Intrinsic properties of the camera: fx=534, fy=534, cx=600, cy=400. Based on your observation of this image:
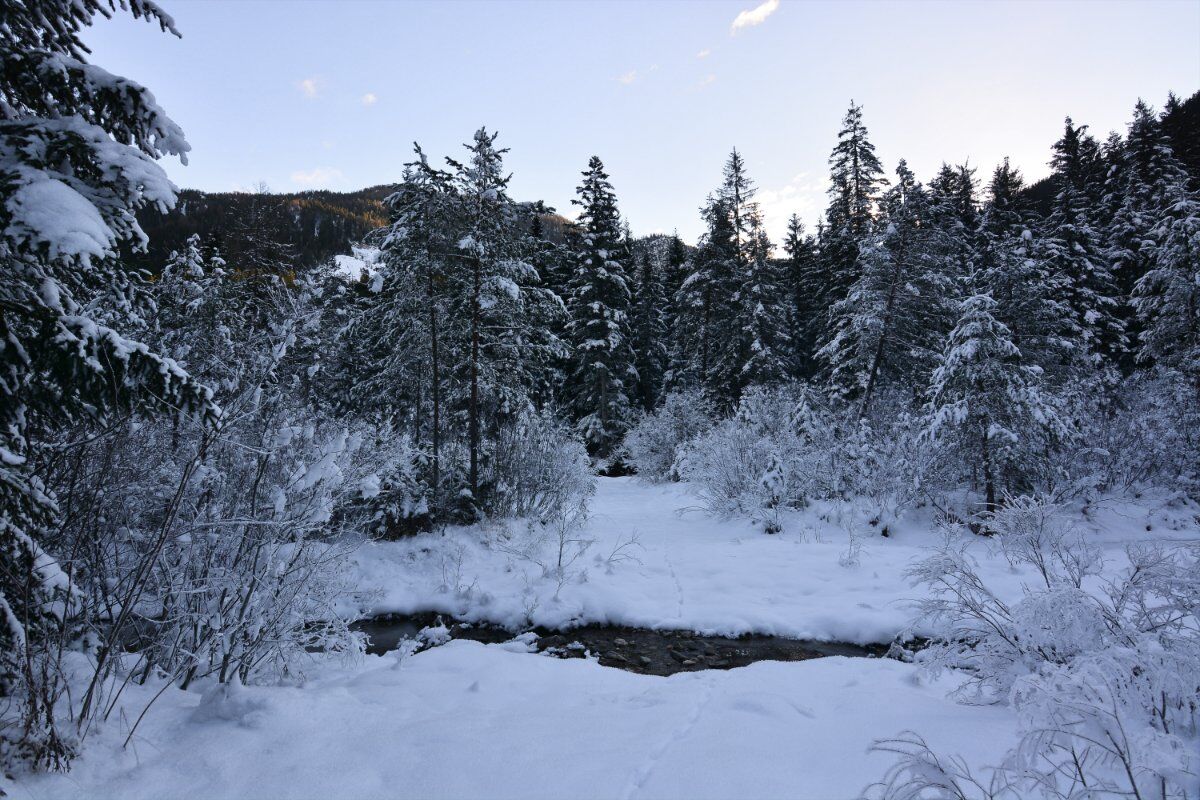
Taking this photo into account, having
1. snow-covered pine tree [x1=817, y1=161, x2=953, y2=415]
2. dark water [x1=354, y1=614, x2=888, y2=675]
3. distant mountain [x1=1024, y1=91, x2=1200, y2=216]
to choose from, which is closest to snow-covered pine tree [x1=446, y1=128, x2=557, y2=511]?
dark water [x1=354, y1=614, x2=888, y2=675]

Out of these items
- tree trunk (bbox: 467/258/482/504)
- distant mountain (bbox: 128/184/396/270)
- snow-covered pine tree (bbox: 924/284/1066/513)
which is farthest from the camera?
distant mountain (bbox: 128/184/396/270)

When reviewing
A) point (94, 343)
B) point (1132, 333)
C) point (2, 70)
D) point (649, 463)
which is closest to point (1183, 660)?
point (94, 343)

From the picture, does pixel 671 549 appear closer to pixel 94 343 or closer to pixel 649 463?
pixel 94 343

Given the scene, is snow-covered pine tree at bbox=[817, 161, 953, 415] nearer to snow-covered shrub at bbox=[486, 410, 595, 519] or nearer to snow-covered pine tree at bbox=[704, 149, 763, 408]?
snow-covered pine tree at bbox=[704, 149, 763, 408]

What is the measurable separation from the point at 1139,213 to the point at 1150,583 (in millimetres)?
35484

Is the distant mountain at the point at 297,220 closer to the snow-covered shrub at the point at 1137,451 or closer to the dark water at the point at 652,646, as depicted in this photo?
the dark water at the point at 652,646

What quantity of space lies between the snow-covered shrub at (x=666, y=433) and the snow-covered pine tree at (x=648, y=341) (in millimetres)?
7067

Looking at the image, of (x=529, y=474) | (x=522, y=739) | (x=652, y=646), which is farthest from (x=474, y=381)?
(x=522, y=739)

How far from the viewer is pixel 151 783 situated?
290cm

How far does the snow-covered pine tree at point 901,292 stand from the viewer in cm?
1936

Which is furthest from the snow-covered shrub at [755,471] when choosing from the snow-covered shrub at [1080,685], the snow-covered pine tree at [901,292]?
the snow-covered shrub at [1080,685]

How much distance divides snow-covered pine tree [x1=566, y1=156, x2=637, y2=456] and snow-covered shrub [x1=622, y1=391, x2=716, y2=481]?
6.45 ft

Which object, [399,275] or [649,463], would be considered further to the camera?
[649,463]

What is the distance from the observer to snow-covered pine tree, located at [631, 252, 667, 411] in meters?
34.1
